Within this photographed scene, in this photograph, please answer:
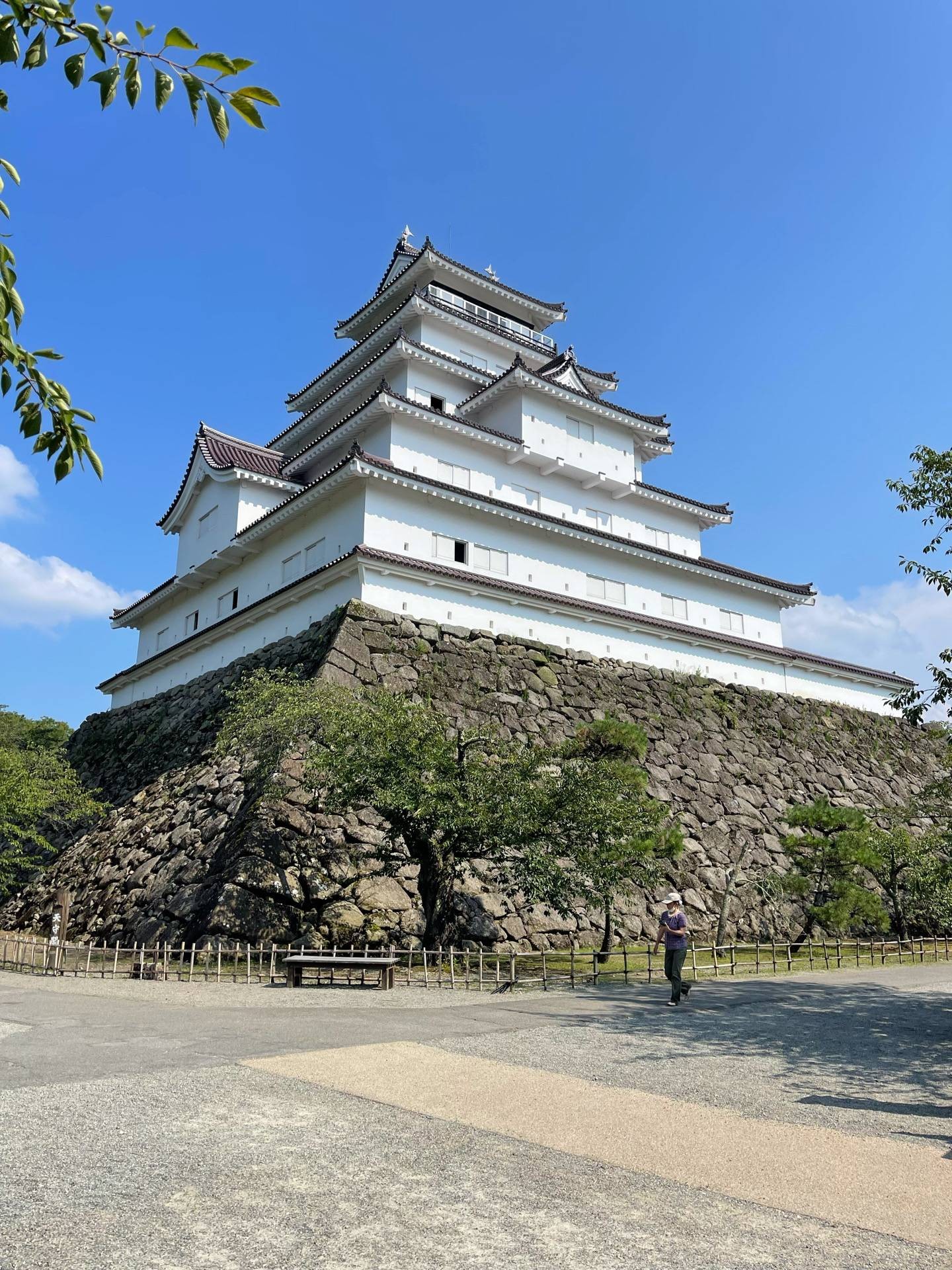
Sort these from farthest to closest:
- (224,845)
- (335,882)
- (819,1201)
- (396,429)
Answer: (396,429) → (224,845) → (335,882) → (819,1201)

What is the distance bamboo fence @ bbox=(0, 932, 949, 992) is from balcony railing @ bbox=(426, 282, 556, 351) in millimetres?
22152

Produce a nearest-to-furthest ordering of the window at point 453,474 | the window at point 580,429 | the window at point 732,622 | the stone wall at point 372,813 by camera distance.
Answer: the stone wall at point 372,813 → the window at point 453,474 → the window at point 580,429 → the window at point 732,622

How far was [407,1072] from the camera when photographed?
6961mm

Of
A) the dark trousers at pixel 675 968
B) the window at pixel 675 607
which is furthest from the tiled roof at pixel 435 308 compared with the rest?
the dark trousers at pixel 675 968

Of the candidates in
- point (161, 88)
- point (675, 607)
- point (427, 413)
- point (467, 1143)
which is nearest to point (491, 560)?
point (427, 413)

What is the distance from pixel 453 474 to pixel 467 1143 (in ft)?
67.4

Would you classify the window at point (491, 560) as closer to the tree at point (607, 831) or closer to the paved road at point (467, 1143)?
the tree at point (607, 831)

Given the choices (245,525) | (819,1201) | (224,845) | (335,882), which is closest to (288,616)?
(245,525)

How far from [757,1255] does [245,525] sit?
2365cm

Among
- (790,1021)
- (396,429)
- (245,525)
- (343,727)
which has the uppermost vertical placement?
(396,429)

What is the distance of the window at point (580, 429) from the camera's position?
2745cm

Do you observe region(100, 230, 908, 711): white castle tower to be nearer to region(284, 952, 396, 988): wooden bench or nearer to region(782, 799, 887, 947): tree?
region(782, 799, 887, 947): tree

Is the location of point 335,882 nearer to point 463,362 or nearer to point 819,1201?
point 819,1201

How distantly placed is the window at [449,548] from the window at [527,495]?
392cm
